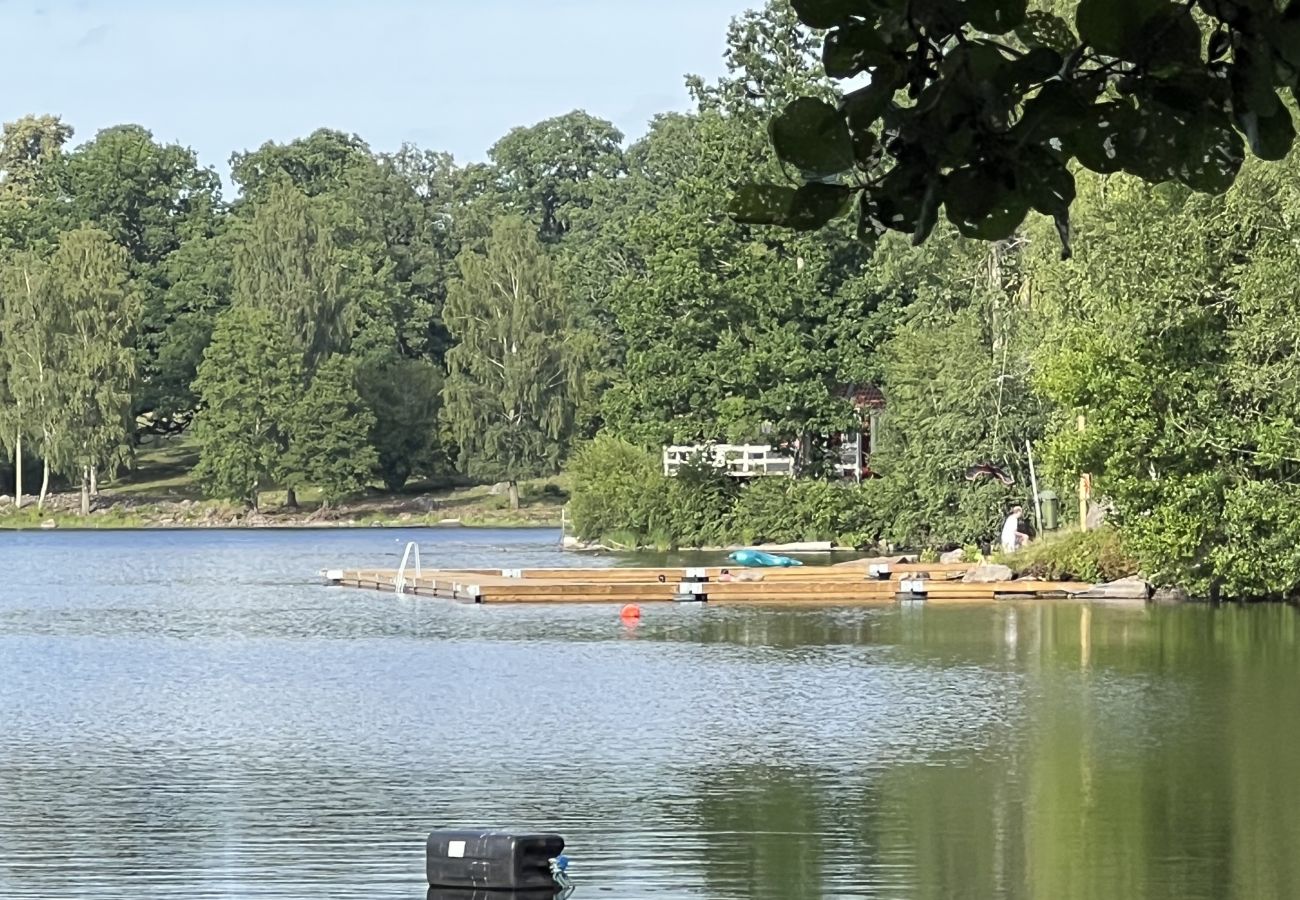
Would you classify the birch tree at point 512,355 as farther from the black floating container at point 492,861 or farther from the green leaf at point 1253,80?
the green leaf at point 1253,80

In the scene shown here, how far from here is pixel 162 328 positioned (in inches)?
3246

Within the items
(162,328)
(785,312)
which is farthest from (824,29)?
(162,328)

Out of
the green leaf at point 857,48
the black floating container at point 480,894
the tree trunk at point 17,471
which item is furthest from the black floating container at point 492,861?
the tree trunk at point 17,471

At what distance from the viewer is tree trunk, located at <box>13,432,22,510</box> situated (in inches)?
2911

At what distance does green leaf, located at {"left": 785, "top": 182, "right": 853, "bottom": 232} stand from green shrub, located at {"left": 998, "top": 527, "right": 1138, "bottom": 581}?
3247 cm

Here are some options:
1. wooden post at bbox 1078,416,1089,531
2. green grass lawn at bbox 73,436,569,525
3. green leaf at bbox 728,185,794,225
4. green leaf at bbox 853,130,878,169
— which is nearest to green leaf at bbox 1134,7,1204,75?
green leaf at bbox 853,130,878,169

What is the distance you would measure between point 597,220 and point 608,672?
216ft

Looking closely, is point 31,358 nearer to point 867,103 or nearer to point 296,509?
point 296,509

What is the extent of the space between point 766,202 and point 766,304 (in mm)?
49972

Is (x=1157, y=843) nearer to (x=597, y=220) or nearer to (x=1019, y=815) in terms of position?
(x=1019, y=815)

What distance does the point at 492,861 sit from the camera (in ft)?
40.3

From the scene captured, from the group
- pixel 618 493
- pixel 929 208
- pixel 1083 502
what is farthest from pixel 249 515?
pixel 929 208

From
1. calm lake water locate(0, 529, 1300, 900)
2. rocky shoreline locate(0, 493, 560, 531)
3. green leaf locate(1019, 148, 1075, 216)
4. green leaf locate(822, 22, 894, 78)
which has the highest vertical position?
green leaf locate(822, 22, 894, 78)

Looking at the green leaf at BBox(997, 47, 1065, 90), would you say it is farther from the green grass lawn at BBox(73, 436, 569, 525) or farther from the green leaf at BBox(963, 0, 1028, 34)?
the green grass lawn at BBox(73, 436, 569, 525)
